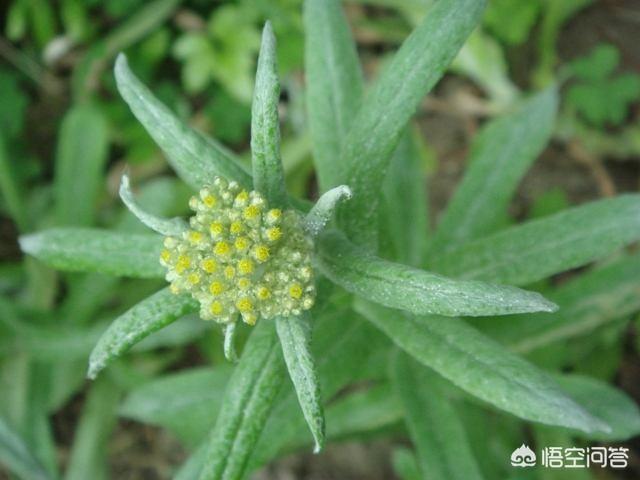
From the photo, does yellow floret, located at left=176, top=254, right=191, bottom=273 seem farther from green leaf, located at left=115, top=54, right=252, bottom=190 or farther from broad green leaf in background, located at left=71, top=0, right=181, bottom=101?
broad green leaf in background, located at left=71, top=0, right=181, bottom=101

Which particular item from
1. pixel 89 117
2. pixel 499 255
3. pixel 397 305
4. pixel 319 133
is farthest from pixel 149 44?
pixel 397 305

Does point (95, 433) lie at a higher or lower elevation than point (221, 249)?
lower

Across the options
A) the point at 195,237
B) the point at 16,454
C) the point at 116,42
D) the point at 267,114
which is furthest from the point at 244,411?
the point at 116,42

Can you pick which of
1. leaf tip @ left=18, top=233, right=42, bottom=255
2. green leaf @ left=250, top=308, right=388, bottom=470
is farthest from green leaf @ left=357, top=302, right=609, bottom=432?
leaf tip @ left=18, top=233, right=42, bottom=255

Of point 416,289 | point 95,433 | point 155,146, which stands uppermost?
point 155,146

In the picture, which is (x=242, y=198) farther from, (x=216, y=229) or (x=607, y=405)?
(x=607, y=405)

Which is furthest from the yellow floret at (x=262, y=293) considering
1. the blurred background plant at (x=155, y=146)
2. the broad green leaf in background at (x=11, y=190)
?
the broad green leaf in background at (x=11, y=190)
